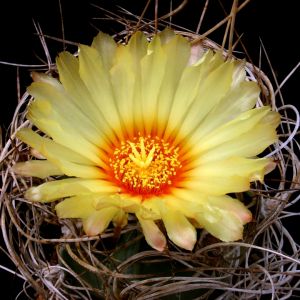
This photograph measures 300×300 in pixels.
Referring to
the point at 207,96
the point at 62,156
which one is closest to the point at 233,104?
the point at 207,96

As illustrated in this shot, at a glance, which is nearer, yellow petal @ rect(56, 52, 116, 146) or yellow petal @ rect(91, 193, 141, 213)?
yellow petal @ rect(91, 193, 141, 213)

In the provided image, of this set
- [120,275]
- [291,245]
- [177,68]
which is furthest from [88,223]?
[291,245]

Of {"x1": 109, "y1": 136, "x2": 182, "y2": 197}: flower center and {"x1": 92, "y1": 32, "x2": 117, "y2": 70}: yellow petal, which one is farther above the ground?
{"x1": 92, "y1": 32, "x2": 117, "y2": 70}: yellow petal

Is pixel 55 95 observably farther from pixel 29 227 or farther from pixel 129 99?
pixel 29 227

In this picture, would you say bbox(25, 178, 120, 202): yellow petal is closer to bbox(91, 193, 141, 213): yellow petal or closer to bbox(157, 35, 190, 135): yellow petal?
bbox(91, 193, 141, 213): yellow petal

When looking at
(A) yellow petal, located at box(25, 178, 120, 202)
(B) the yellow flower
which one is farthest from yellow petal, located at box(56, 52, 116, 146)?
(A) yellow petal, located at box(25, 178, 120, 202)

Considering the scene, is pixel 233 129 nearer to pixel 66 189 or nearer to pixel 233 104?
pixel 233 104

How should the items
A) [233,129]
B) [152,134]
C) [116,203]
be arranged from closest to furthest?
[116,203] → [233,129] → [152,134]
